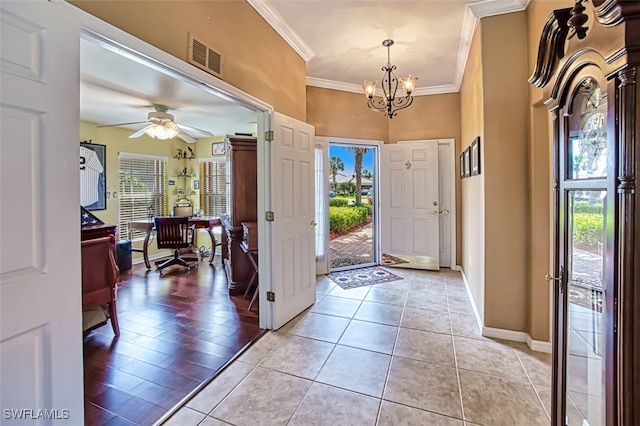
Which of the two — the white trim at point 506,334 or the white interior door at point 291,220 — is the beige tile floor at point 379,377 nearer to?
the white trim at point 506,334

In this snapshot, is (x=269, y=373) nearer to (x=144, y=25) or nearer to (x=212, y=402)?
(x=212, y=402)

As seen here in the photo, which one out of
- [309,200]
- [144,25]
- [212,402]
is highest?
[144,25]

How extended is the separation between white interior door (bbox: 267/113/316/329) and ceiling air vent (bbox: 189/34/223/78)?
74cm

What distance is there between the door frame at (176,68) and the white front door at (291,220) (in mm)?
93

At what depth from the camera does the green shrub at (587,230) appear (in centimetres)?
102

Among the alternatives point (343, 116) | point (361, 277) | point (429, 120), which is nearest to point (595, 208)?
point (361, 277)

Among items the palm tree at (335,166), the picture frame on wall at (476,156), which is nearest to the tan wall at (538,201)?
the picture frame on wall at (476,156)

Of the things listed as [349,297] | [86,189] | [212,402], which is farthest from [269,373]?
[86,189]

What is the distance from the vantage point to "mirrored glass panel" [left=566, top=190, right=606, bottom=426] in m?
1.00

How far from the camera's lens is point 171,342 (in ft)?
8.51

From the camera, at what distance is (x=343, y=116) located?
4664 millimetres

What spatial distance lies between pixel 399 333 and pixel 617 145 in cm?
229

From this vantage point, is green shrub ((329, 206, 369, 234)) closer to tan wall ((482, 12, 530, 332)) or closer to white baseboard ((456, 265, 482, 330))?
white baseboard ((456, 265, 482, 330))

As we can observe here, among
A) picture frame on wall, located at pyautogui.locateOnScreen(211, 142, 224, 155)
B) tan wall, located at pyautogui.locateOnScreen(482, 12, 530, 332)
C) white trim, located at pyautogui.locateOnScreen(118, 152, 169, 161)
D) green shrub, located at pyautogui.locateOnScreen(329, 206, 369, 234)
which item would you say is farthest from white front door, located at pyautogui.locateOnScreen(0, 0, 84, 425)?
green shrub, located at pyautogui.locateOnScreen(329, 206, 369, 234)
